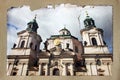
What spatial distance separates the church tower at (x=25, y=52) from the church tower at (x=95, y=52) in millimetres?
317

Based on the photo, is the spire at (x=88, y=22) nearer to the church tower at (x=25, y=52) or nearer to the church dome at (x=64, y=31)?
the church dome at (x=64, y=31)

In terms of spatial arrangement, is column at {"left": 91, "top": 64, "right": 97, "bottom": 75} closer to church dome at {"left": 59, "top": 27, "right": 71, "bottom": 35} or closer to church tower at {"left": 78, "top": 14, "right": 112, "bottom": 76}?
church tower at {"left": 78, "top": 14, "right": 112, "bottom": 76}

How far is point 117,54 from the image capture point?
181 cm

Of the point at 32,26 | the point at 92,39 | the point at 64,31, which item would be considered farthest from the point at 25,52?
the point at 92,39

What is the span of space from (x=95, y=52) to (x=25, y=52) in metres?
0.47

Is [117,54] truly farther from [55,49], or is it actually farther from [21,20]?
[21,20]

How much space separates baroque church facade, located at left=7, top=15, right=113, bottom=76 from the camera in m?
1.81

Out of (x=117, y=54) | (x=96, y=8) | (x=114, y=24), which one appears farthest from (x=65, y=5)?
(x=117, y=54)

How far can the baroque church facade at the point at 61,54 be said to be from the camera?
71.3 inches

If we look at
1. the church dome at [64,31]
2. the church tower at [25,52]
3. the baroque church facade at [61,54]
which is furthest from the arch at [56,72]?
the church dome at [64,31]

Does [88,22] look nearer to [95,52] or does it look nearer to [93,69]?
[95,52]

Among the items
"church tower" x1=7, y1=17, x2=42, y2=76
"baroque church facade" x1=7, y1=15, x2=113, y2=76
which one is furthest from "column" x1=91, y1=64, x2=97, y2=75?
"church tower" x1=7, y1=17, x2=42, y2=76

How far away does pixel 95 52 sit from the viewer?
1.81m

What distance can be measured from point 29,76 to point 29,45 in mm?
208
